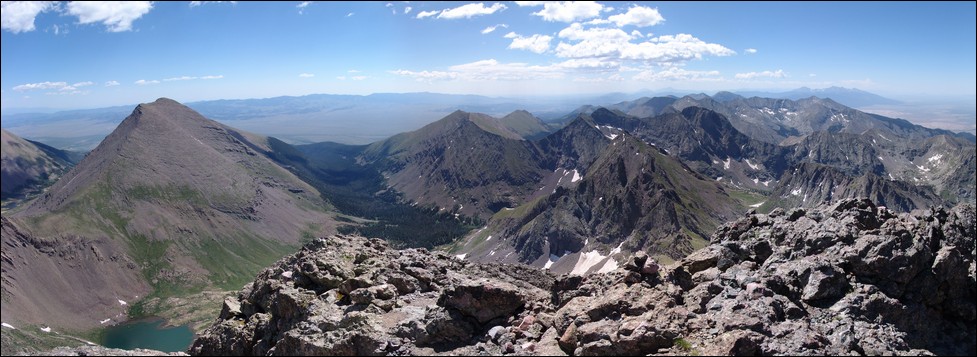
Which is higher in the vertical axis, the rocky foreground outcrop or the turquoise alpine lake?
the rocky foreground outcrop

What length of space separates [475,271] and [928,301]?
39405 millimetres

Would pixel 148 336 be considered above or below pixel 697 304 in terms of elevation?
below

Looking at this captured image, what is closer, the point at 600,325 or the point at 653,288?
the point at 600,325

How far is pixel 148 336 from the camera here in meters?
176

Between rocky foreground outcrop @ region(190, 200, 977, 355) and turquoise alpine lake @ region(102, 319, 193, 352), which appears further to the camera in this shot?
turquoise alpine lake @ region(102, 319, 193, 352)

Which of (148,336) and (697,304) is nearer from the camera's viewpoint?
(697,304)

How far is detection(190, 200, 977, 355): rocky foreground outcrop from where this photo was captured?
30922 millimetres

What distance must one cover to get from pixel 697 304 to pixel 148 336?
673 ft

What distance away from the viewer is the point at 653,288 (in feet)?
123

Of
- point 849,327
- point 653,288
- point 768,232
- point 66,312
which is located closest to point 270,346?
point 653,288

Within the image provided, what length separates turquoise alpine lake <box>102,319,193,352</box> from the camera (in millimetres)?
164000

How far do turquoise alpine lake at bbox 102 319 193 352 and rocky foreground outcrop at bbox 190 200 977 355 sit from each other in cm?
15148

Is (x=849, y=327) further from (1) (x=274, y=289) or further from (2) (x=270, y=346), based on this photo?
(1) (x=274, y=289)

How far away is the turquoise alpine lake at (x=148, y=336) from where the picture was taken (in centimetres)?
16400
